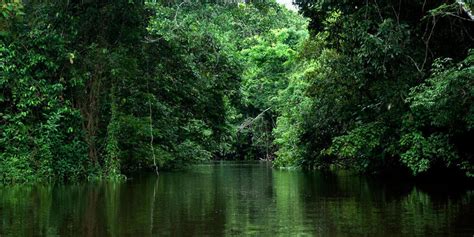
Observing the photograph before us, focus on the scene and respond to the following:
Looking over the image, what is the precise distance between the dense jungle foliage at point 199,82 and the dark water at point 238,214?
3305mm

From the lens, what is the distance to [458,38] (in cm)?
1773

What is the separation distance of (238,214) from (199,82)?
55.6 feet

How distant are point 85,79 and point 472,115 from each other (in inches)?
507

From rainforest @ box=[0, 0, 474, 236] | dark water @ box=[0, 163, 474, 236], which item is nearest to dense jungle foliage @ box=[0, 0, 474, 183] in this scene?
rainforest @ box=[0, 0, 474, 236]

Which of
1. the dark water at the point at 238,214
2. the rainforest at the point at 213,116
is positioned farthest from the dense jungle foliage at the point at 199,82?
the dark water at the point at 238,214

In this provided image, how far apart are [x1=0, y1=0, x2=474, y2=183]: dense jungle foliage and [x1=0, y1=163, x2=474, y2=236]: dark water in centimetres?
330

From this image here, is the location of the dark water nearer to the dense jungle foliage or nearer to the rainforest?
the rainforest

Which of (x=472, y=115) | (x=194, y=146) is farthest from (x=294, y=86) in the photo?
(x=472, y=115)

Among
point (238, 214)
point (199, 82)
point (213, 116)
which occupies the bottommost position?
point (238, 214)

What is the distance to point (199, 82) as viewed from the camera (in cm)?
2688

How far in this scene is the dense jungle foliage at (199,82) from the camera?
16641 millimetres

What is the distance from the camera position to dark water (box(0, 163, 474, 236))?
26.8 feet

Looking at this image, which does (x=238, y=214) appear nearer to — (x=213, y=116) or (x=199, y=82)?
(x=199, y=82)

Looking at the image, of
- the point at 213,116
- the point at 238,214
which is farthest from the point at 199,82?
the point at 238,214
